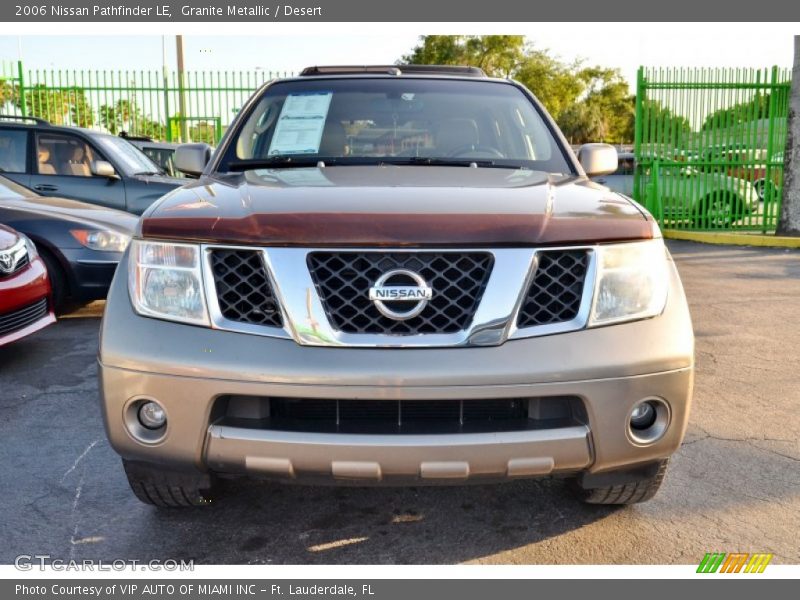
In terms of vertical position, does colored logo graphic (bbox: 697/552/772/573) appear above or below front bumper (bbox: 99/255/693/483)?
below

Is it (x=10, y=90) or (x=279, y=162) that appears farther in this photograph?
(x=10, y=90)

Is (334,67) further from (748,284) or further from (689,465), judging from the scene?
(748,284)

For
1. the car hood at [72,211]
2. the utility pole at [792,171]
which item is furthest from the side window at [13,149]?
the utility pole at [792,171]

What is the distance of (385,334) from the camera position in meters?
2.20

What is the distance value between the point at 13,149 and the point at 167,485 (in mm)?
6992

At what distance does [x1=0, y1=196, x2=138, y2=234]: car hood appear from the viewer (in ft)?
19.8

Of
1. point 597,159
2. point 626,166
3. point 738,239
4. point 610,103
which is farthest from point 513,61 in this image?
point 597,159

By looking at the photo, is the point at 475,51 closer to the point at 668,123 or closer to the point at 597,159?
the point at 668,123

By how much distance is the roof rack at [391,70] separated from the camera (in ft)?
13.6

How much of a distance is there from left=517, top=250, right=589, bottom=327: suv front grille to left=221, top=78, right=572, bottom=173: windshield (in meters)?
1.13

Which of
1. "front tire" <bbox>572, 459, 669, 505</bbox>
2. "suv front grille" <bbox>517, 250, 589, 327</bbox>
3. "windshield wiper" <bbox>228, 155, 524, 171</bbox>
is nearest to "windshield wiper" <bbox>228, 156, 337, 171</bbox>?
"windshield wiper" <bbox>228, 155, 524, 171</bbox>

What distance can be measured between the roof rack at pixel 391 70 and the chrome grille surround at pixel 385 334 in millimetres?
2116

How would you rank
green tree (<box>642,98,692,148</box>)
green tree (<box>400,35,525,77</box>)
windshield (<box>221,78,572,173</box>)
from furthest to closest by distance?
green tree (<box>400,35,525,77</box>), green tree (<box>642,98,692,148</box>), windshield (<box>221,78,572,173</box>)

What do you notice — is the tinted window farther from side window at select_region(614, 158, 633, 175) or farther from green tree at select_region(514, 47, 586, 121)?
green tree at select_region(514, 47, 586, 121)
